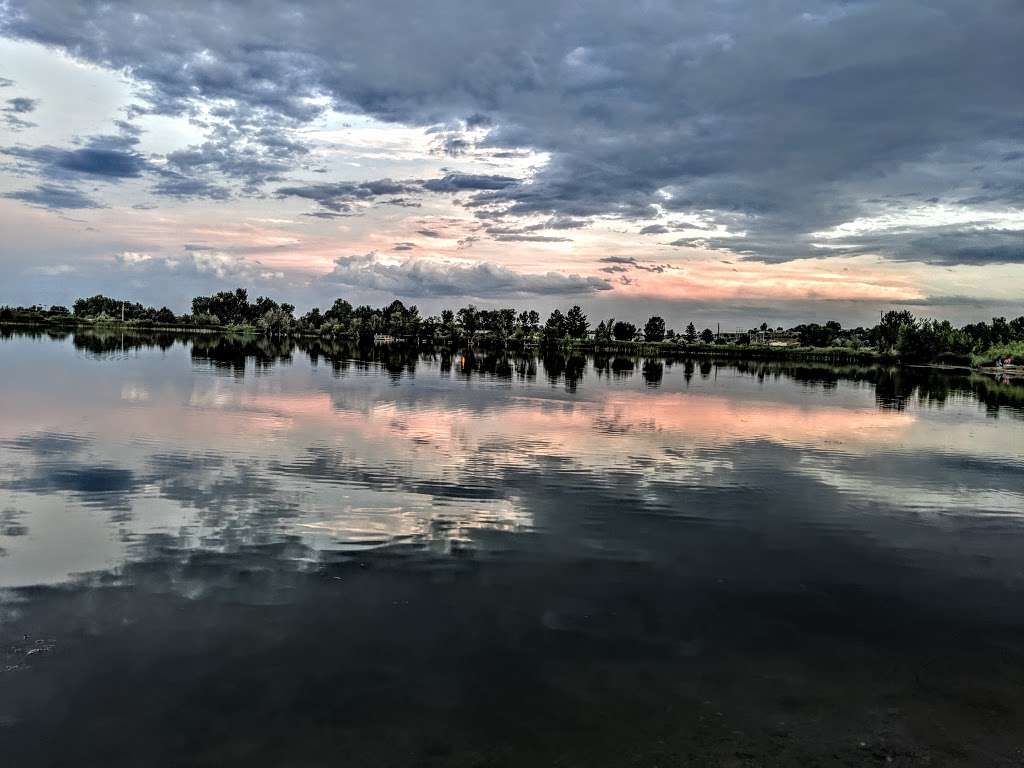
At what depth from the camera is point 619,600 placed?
46.0 ft

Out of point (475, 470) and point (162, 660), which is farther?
point (475, 470)

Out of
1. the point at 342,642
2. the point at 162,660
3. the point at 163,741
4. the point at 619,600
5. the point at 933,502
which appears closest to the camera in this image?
the point at 163,741

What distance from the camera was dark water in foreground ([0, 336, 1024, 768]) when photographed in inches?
364

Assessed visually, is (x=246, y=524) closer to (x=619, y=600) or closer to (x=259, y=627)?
(x=259, y=627)

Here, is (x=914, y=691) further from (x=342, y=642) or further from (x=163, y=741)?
(x=163, y=741)

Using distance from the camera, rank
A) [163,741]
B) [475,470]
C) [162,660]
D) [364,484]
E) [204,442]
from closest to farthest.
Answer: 1. [163,741]
2. [162,660]
3. [364,484]
4. [475,470]
5. [204,442]

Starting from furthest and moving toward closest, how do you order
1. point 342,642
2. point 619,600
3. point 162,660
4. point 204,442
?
point 204,442, point 619,600, point 342,642, point 162,660

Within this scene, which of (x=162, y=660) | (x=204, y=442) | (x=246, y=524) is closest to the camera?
(x=162, y=660)

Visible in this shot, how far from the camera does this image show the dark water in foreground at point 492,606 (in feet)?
30.4

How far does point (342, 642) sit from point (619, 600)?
229 inches

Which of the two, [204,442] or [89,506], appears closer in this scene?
[89,506]

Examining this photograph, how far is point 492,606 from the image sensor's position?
13359 millimetres

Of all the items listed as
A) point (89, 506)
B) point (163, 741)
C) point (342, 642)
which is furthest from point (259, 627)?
point (89, 506)

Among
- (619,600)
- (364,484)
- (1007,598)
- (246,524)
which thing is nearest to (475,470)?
(364,484)
